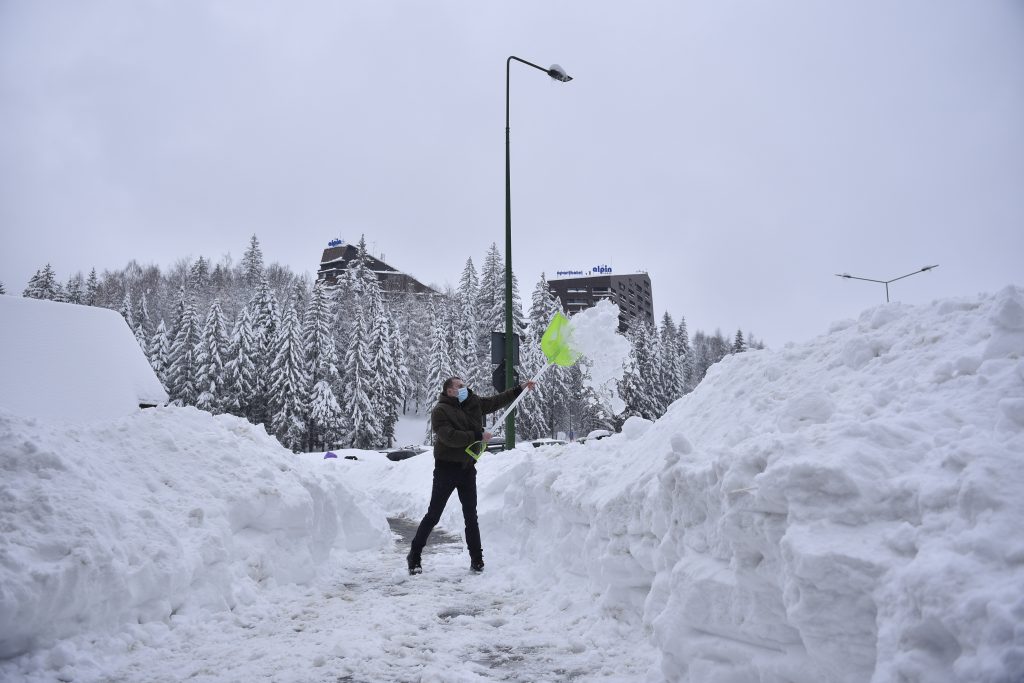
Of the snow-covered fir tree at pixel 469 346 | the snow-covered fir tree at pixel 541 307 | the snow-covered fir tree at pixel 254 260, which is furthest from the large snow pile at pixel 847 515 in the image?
the snow-covered fir tree at pixel 254 260

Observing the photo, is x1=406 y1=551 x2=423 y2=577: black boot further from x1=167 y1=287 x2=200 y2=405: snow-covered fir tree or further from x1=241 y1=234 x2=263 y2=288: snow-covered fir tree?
x1=241 y1=234 x2=263 y2=288: snow-covered fir tree

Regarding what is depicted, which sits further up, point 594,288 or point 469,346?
point 594,288

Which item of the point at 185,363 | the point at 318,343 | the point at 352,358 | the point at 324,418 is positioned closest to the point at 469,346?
the point at 352,358

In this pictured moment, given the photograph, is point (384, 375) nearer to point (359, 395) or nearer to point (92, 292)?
point (359, 395)

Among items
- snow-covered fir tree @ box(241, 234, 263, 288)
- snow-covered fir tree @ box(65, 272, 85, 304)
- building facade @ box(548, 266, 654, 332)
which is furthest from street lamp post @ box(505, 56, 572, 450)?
building facade @ box(548, 266, 654, 332)

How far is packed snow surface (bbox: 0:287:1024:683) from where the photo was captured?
2357 millimetres

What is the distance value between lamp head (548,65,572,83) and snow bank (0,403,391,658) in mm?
8708

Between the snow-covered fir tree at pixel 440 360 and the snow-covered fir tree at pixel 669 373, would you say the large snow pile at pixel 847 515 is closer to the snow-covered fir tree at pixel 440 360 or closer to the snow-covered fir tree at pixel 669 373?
the snow-covered fir tree at pixel 440 360

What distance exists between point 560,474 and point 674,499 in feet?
9.56

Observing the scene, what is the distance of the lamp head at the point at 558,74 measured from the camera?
38.2ft

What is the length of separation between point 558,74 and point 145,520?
10.5m

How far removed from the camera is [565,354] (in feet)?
28.3

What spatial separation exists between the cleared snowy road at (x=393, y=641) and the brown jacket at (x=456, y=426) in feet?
4.85

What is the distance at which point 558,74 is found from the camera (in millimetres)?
11719
